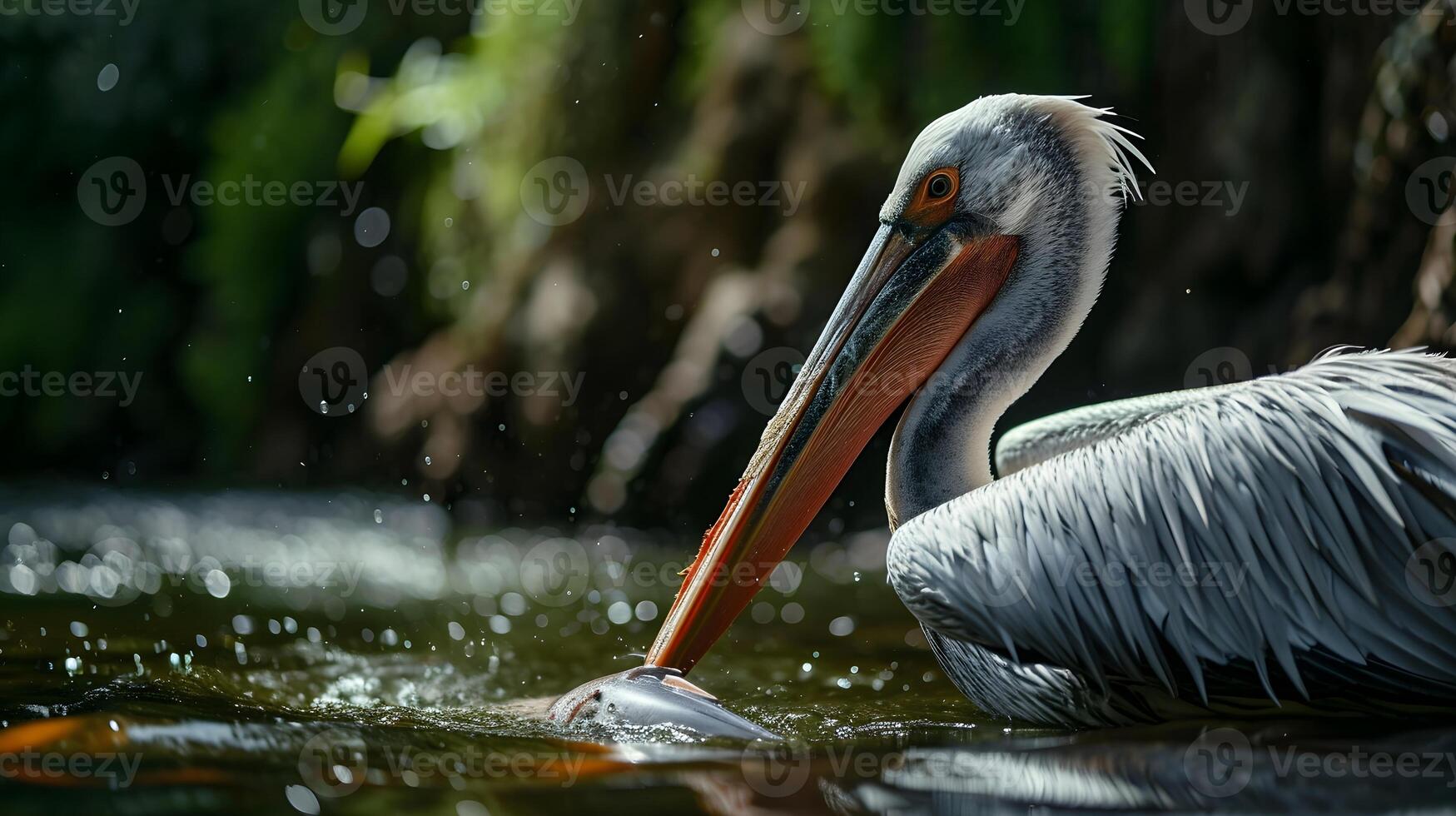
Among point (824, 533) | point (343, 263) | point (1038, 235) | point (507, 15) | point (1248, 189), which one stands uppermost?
point (507, 15)

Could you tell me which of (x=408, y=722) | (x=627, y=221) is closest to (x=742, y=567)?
(x=408, y=722)

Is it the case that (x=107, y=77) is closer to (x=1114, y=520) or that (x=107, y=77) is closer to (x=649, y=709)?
(x=649, y=709)

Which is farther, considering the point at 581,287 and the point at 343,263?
the point at 343,263

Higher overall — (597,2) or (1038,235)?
(597,2)

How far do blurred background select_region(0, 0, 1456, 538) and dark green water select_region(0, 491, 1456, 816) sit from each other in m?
1.20

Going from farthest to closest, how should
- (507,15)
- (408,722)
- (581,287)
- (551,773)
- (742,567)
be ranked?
(507,15)
(581,287)
(742,567)
(408,722)
(551,773)

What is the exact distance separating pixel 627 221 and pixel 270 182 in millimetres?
3564

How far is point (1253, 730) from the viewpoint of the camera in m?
3.05

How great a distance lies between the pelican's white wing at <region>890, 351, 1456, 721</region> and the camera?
301 cm

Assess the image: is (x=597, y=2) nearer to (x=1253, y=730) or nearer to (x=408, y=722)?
(x=408, y=722)

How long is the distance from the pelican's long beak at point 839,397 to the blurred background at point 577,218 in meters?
2.56

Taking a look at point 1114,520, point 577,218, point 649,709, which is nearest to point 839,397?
point 1114,520

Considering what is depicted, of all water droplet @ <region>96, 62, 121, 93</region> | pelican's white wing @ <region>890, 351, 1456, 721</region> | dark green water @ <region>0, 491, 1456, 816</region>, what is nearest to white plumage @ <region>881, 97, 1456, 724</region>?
pelican's white wing @ <region>890, 351, 1456, 721</region>

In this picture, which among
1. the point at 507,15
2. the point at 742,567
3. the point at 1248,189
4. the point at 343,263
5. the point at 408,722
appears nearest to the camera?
the point at 408,722
